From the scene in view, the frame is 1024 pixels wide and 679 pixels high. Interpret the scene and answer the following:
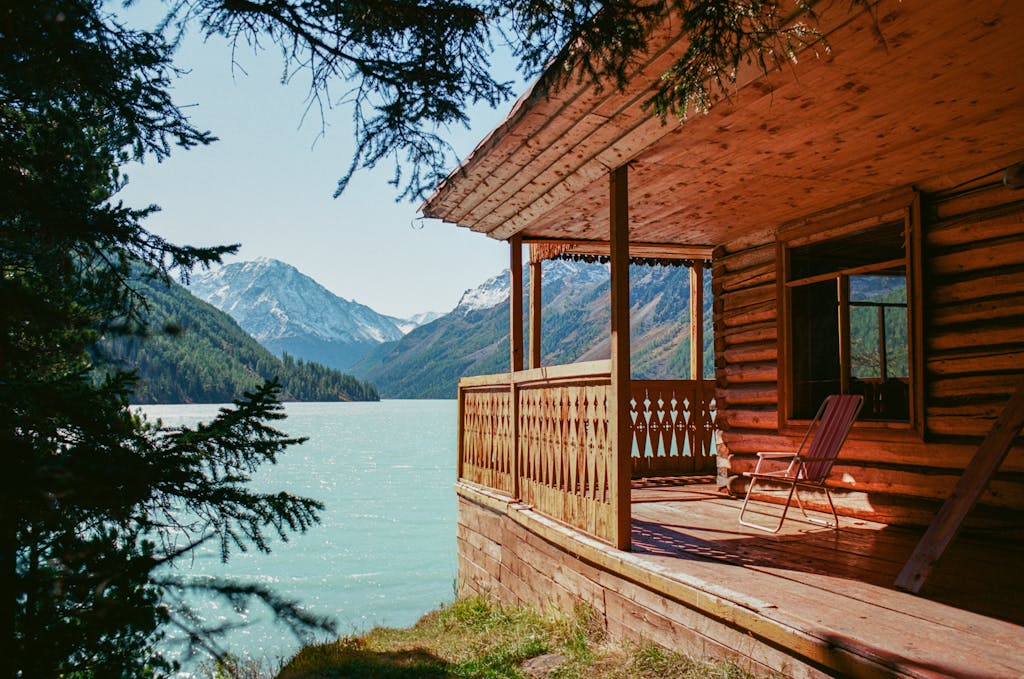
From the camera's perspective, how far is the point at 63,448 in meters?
2.35

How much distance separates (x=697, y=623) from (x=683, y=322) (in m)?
184

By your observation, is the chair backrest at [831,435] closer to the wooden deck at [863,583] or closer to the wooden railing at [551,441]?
the wooden deck at [863,583]

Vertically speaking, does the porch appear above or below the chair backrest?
below

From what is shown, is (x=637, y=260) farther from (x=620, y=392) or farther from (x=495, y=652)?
(x=495, y=652)

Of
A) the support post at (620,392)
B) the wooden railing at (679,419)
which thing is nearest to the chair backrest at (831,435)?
the support post at (620,392)

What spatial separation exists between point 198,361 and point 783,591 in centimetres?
8689

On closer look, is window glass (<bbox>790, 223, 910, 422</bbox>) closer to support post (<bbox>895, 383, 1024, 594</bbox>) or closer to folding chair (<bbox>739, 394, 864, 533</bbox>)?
folding chair (<bbox>739, 394, 864, 533</bbox>)

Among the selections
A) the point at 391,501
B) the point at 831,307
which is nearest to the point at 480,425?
the point at 831,307

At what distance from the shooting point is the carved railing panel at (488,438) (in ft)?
23.6

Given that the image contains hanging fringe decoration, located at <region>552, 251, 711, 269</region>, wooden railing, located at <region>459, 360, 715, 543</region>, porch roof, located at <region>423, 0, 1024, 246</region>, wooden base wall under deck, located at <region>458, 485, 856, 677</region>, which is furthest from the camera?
hanging fringe decoration, located at <region>552, 251, 711, 269</region>

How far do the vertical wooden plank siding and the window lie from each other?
2548mm

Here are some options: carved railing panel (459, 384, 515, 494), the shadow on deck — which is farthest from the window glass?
carved railing panel (459, 384, 515, 494)

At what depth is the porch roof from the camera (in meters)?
3.46

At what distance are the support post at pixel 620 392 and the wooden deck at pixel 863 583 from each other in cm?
27
